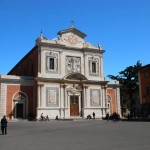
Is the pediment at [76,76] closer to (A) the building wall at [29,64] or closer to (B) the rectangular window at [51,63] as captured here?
(B) the rectangular window at [51,63]

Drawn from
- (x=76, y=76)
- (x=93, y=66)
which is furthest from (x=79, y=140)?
(x=93, y=66)

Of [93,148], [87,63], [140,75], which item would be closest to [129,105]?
[140,75]

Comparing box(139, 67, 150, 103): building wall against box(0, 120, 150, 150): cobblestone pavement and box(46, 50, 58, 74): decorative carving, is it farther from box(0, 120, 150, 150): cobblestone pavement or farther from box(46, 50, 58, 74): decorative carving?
box(0, 120, 150, 150): cobblestone pavement

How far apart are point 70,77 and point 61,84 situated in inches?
83.7

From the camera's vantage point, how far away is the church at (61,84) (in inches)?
1720

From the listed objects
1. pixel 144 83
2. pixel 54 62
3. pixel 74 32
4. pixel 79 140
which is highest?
pixel 74 32

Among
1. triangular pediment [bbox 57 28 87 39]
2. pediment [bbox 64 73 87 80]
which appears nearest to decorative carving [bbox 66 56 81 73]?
pediment [bbox 64 73 87 80]

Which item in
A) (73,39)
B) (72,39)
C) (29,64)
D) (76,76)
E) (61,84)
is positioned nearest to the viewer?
(61,84)

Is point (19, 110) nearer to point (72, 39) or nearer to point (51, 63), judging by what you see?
point (51, 63)

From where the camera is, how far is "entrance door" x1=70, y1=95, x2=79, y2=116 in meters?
46.8

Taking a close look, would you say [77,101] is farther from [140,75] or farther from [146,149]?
[146,149]

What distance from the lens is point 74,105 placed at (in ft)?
155

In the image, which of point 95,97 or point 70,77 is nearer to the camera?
point 70,77

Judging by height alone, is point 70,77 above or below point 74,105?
above
